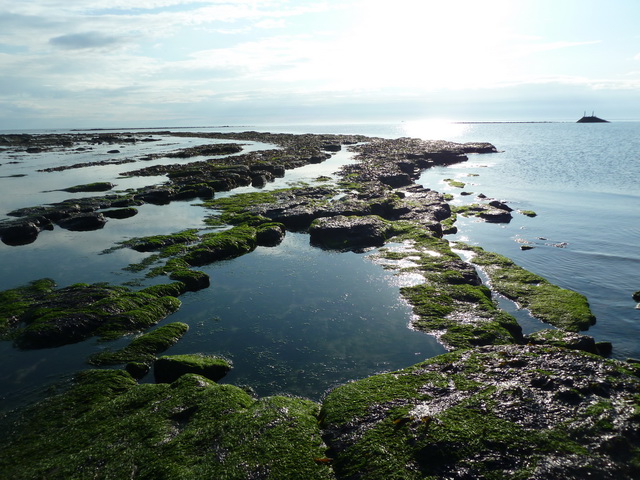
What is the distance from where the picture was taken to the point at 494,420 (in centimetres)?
965

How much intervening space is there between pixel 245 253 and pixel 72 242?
14407mm

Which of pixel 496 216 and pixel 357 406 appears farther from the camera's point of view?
pixel 496 216

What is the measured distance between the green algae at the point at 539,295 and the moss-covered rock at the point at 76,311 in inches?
708

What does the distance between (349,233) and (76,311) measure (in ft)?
61.3

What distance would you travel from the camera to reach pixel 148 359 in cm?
1472

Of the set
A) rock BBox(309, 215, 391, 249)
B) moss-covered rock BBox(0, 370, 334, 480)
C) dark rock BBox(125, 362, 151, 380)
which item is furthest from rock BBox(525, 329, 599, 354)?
dark rock BBox(125, 362, 151, 380)

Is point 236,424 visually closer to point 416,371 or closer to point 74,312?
point 416,371

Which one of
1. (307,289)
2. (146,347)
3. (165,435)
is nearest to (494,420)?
(165,435)

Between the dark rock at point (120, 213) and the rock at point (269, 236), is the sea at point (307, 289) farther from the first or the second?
the dark rock at point (120, 213)

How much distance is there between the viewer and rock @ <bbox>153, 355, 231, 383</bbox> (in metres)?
13.3

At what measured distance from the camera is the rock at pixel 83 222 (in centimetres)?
3353

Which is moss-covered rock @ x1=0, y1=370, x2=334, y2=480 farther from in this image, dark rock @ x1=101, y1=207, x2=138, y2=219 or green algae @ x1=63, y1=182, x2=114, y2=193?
A: green algae @ x1=63, y1=182, x2=114, y2=193

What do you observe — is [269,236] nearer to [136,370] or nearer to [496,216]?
[136,370]

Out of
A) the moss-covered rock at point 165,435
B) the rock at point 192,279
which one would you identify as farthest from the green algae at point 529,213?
the moss-covered rock at point 165,435
